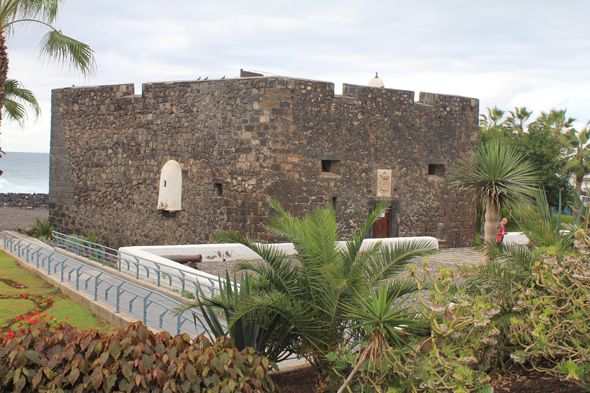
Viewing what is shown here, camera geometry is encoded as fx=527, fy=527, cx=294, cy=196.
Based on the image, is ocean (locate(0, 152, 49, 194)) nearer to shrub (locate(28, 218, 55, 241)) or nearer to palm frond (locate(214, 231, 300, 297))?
shrub (locate(28, 218, 55, 241))

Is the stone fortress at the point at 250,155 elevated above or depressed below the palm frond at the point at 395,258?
above

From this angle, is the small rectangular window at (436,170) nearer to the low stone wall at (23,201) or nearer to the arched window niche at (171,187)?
the arched window niche at (171,187)

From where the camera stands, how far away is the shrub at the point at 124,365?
4.10 m

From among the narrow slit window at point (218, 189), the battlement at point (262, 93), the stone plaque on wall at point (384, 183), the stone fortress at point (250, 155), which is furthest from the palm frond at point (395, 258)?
the stone plaque on wall at point (384, 183)

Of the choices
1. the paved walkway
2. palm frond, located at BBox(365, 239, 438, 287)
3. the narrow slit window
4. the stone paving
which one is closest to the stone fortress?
the narrow slit window

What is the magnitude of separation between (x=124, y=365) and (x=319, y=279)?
1.80m

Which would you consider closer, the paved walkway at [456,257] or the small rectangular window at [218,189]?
the paved walkway at [456,257]

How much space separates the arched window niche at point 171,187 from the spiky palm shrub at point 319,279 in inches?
370

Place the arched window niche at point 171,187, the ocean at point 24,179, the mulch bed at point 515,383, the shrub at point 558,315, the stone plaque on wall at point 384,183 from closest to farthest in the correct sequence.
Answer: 1. the shrub at point 558,315
2. the mulch bed at point 515,383
3. the arched window niche at point 171,187
4. the stone plaque on wall at point 384,183
5. the ocean at point 24,179

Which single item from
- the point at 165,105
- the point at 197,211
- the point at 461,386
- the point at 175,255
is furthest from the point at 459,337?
the point at 165,105

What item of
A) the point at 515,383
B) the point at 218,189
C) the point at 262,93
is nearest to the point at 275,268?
the point at 515,383

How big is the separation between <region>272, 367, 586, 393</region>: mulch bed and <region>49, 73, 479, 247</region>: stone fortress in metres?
8.04

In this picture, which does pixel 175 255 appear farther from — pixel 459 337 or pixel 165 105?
pixel 459 337

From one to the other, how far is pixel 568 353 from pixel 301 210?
937 centimetres
